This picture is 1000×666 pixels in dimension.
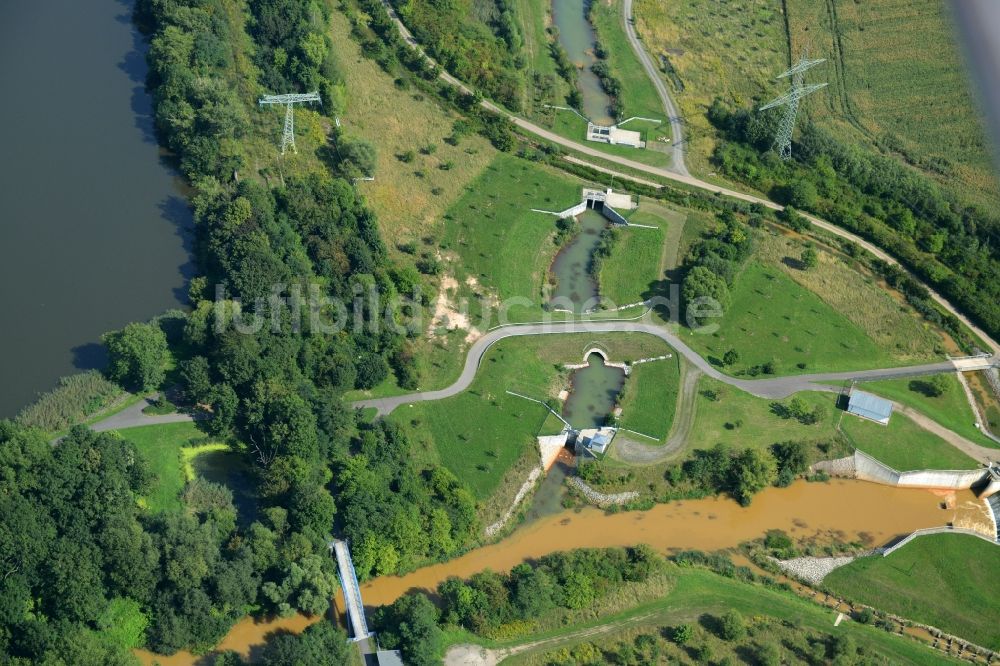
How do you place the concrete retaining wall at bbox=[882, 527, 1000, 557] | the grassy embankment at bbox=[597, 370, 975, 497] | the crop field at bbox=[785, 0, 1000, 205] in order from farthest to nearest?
the crop field at bbox=[785, 0, 1000, 205], the grassy embankment at bbox=[597, 370, 975, 497], the concrete retaining wall at bbox=[882, 527, 1000, 557]

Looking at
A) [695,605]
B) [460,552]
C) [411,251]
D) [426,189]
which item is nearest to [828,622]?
[695,605]

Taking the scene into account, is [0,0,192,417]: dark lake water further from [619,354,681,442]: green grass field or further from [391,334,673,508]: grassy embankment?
[619,354,681,442]: green grass field

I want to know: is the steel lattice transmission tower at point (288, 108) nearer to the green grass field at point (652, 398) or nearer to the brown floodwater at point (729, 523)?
the green grass field at point (652, 398)

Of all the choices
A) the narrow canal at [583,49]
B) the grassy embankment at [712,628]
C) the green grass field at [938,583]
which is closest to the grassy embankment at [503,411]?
the grassy embankment at [712,628]

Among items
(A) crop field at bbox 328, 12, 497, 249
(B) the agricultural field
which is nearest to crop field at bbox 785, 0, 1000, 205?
(B) the agricultural field

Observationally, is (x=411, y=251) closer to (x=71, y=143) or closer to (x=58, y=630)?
(x=71, y=143)

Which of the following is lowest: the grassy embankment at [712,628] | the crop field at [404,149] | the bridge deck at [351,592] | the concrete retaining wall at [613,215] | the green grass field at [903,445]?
the grassy embankment at [712,628]
